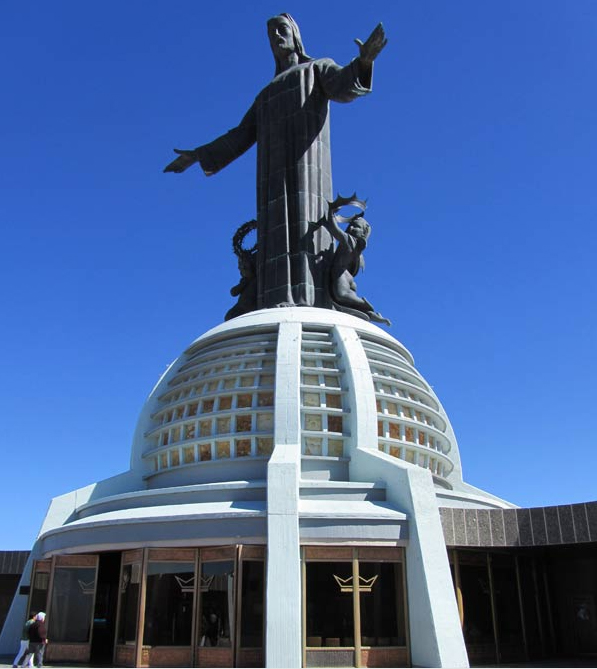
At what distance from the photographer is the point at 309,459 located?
22.5 meters

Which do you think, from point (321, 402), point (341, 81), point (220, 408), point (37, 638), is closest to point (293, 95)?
point (341, 81)

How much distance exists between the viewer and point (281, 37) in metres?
37.1

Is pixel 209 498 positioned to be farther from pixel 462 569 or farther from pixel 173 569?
pixel 462 569

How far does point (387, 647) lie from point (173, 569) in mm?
5625

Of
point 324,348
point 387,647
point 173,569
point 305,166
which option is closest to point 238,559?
point 173,569

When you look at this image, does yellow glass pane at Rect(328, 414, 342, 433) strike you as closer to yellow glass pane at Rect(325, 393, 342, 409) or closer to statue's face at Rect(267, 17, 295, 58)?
yellow glass pane at Rect(325, 393, 342, 409)

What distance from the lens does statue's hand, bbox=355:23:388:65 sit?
31406 mm

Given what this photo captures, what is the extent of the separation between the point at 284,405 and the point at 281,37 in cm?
2192

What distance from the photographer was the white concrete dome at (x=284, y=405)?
23.1m

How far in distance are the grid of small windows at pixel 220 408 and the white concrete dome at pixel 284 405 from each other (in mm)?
36

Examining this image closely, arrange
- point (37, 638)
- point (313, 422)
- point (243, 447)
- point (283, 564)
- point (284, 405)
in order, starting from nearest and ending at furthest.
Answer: point (283, 564), point (37, 638), point (284, 405), point (243, 447), point (313, 422)

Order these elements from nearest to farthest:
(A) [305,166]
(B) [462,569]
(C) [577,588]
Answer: (B) [462,569], (C) [577,588], (A) [305,166]

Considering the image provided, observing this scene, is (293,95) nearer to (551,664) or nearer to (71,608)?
(71,608)

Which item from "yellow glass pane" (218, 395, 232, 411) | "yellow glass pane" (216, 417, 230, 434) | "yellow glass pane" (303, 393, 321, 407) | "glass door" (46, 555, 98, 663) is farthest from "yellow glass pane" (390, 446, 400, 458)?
"glass door" (46, 555, 98, 663)
